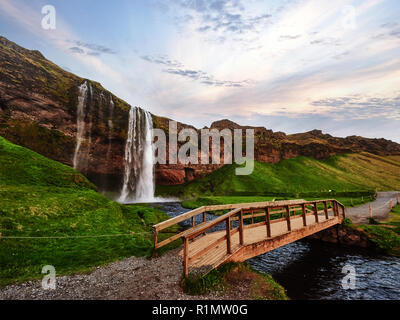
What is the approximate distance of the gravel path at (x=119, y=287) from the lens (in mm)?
6469

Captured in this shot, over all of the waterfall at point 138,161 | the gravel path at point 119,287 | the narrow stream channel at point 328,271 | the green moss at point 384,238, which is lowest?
the narrow stream channel at point 328,271

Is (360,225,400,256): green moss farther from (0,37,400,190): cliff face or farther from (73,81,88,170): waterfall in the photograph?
(73,81,88,170): waterfall

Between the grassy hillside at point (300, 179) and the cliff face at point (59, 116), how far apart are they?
1272 centimetres

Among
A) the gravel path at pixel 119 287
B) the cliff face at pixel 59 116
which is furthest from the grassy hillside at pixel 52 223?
the cliff face at pixel 59 116

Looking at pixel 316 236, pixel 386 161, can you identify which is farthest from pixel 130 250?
pixel 386 161

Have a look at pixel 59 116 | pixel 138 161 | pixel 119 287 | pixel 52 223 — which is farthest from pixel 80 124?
pixel 119 287

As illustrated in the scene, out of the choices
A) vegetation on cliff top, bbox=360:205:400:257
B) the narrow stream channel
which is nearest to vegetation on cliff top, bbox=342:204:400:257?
vegetation on cliff top, bbox=360:205:400:257

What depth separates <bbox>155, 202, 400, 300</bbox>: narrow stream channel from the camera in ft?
32.9

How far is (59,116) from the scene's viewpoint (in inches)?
1816

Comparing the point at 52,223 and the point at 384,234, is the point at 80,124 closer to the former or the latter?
the point at 52,223

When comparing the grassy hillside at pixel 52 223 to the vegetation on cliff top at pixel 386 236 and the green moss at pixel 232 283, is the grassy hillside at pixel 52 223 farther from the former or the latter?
the vegetation on cliff top at pixel 386 236

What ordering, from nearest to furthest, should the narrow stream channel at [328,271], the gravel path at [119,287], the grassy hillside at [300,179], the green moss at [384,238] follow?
the gravel path at [119,287] < the narrow stream channel at [328,271] < the green moss at [384,238] < the grassy hillside at [300,179]

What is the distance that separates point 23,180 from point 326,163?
371 feet
